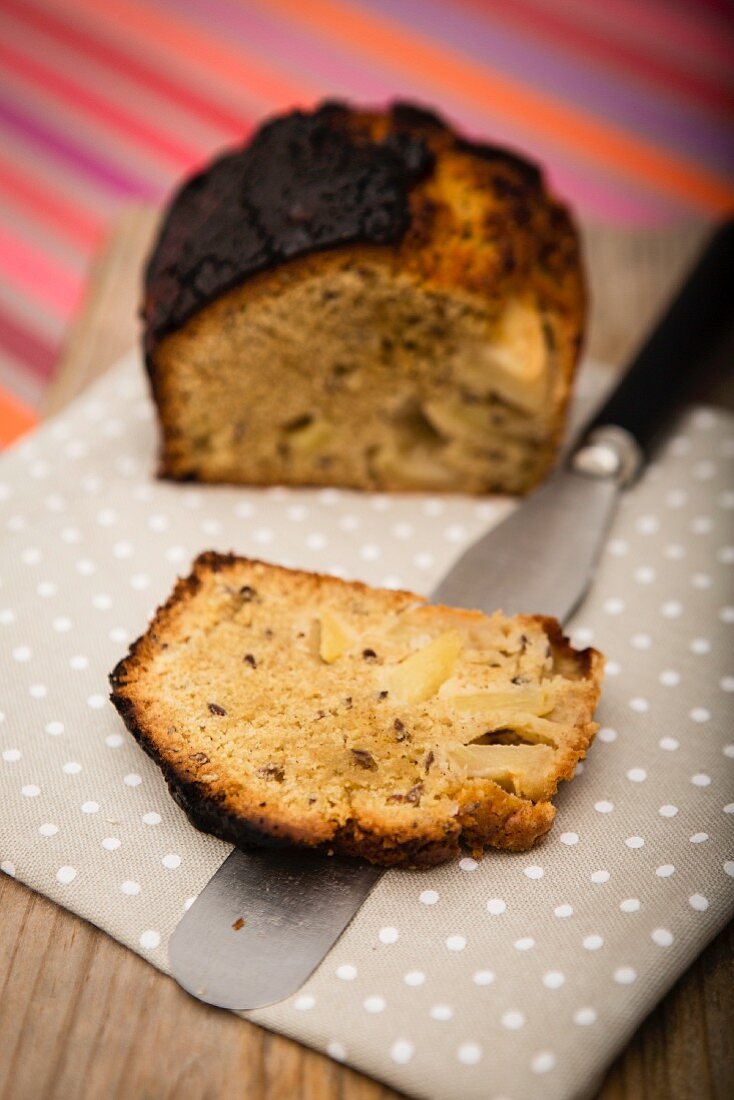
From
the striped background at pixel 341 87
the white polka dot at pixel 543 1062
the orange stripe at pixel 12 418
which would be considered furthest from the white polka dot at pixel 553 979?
the striped background at pixel 341 87

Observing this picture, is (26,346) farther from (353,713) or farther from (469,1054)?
(469,1054)

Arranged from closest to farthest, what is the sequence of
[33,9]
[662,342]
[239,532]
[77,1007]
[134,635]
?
[77,1007], [134,635], [239,532], [662,342], [33,9]

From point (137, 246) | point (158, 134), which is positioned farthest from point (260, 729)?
point (158, 134)

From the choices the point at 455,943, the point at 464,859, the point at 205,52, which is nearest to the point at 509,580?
the point at 464,859

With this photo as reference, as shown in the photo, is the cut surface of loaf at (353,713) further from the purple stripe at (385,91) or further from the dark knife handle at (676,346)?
the purple stripe at (385,91)

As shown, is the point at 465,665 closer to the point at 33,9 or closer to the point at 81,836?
the point at 81,836

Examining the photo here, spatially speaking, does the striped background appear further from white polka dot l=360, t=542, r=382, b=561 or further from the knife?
white polka dot l=360, t=542, r=382, b=561
